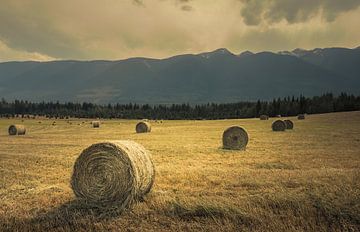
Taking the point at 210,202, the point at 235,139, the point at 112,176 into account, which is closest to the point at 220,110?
the point at 235,139

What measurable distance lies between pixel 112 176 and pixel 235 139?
656 inches

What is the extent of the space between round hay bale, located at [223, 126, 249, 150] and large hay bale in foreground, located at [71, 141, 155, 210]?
1499cm

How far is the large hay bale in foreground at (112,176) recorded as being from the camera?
425 inches

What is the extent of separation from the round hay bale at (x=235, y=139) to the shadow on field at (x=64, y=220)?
17.0 metres

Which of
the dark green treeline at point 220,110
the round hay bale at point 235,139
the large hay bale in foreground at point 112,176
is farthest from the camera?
the dark green treeline at point 220,110

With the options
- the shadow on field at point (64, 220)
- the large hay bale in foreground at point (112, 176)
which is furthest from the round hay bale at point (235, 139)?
the shadow on field at point (64, 220)

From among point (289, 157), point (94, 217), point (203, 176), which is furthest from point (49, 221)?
point (289, 157)

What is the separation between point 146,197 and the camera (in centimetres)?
1141

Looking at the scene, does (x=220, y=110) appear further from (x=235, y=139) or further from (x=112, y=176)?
(x=112, y=176)

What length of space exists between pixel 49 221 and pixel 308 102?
132 m

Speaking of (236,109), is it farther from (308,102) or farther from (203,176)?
(203,176)

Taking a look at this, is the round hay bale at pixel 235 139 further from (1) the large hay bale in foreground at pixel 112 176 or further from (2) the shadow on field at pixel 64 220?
(2) the shadow on field at pixel 64 220

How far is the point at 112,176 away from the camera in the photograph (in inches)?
440

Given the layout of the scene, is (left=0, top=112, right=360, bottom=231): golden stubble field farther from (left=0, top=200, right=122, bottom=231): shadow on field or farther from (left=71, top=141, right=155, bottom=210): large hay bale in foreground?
(left=71, top=141, right=155, bottom=210): large hay bale in foreground
